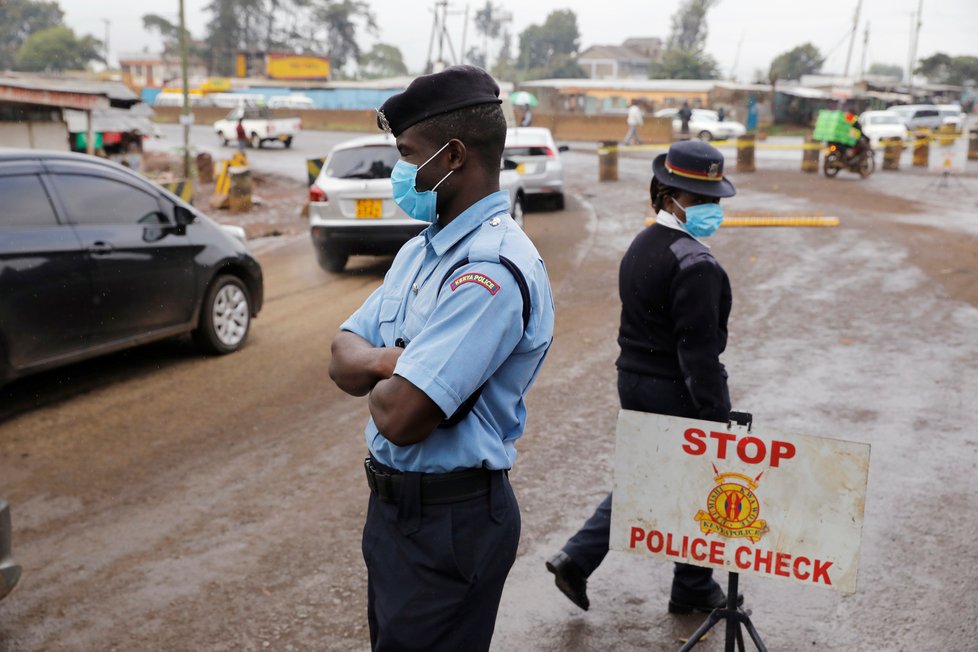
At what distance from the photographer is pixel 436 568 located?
6.99 feet

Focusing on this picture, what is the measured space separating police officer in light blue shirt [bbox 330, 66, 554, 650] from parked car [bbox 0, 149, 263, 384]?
15.0ft

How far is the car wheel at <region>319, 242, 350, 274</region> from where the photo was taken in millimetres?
11008

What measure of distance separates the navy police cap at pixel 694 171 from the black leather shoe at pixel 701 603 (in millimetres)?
1648

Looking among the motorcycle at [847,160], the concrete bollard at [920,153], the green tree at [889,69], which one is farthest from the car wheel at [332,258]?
the green tree at [889,69]

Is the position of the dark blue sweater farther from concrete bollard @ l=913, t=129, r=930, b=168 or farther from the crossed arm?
concrete bollard @ l=913, t=129, r=930, b=168

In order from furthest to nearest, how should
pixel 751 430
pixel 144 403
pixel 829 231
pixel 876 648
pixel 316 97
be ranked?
pixel 316 97 → pixel 829 231 → pixel 144 403 → pixel 876 648 → pixel 751 430

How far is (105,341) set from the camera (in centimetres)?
665

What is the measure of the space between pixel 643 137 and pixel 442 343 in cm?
3854

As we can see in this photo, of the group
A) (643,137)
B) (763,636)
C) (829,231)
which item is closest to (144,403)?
(763,636)

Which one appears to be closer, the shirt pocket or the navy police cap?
the shirt pocket

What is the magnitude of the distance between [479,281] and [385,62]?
387 ft

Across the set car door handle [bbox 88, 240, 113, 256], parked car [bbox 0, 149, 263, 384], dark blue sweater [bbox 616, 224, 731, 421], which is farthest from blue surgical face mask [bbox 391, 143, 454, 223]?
car door handle [bbox 88, 240, 113, 256]

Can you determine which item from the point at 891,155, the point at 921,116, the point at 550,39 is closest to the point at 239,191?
the point at 891,155

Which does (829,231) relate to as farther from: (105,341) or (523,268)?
(523,268)
